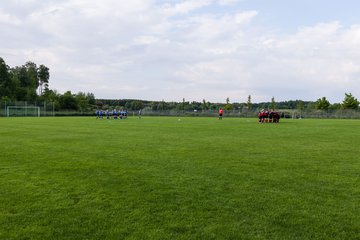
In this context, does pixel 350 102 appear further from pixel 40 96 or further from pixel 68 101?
pixel 40 96

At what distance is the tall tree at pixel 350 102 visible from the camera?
3155 inches

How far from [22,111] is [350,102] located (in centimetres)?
7403

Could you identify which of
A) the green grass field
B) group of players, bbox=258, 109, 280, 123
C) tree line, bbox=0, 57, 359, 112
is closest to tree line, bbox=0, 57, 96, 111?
tree line, bbox=0, 57, 359, 112

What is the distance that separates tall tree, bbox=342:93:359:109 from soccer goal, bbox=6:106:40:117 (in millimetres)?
70531

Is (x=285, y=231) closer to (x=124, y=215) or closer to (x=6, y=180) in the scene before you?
(x=124, y=215)

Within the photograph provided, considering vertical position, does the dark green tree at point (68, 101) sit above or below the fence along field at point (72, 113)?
above

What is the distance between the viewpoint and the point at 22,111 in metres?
71.6

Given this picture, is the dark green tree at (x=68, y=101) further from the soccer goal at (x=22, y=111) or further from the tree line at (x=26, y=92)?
the soccer goal at (x=22, y=111)

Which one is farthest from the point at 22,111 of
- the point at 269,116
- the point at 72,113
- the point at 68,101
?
the point at 269,116

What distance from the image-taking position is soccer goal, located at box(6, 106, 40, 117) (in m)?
69.5

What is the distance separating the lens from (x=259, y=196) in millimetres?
5828

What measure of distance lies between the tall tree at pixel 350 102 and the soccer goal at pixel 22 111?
70531mm

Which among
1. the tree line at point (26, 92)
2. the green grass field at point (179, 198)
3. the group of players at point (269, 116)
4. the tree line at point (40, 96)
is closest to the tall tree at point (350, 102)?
the tree line at point (40, 96)

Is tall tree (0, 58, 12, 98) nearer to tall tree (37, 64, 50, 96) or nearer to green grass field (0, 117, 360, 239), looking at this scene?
tall tree (37, 64, 50, 96)
